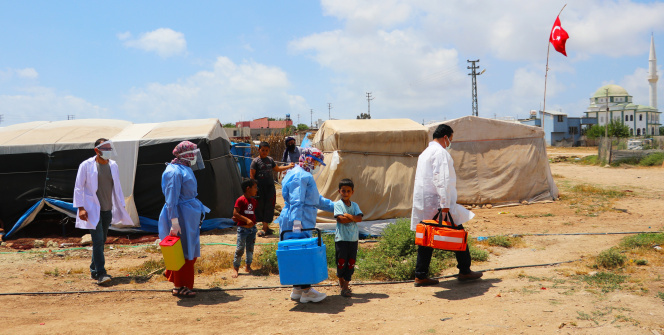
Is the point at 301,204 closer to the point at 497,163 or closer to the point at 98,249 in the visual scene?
the point at 98,249

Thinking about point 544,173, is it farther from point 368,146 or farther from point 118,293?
point 118,293

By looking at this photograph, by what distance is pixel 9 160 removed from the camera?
9953mm

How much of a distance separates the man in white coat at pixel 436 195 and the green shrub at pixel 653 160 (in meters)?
21.2

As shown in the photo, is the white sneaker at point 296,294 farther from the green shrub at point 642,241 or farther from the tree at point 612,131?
the tree at point 612,131

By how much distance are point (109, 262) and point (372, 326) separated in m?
4.87

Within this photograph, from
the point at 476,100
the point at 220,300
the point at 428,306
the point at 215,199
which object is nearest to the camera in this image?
the point at 428,306

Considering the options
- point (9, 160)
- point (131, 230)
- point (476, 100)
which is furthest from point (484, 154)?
point (476, 100)

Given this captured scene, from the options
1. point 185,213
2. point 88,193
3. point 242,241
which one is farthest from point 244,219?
point 88,193

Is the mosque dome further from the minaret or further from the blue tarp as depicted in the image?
the blue tarp

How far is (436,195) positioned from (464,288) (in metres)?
1.03

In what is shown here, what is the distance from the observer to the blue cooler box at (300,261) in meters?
4.87

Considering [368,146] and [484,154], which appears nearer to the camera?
[368,146]

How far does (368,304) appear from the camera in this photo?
5168 millimetres

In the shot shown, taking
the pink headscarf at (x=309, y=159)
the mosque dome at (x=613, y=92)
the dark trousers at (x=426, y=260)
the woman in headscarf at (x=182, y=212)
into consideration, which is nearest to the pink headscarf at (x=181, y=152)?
the woman in headscarf at (x=182, y=212)
